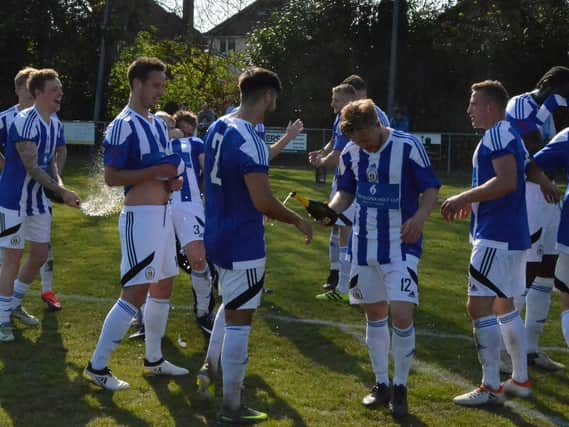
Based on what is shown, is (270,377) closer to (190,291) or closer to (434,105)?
(190,291)

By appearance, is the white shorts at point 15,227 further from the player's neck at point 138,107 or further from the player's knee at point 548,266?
the player's knee at point 548,266

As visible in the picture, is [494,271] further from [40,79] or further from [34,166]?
[40,79]

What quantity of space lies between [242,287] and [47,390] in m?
1.73

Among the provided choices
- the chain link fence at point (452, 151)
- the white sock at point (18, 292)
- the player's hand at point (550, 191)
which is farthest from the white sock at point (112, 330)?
the chain link fence at point (452, 151)

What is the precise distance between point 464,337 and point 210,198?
3.19 m

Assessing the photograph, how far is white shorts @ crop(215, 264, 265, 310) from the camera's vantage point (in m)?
5.03

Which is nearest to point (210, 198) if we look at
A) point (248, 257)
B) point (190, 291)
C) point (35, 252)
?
point (248, 257)

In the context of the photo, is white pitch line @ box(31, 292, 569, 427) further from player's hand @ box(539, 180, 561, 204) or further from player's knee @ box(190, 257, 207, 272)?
player's hand @ box(539, 180, 561, 204)

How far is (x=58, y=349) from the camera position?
263 inches

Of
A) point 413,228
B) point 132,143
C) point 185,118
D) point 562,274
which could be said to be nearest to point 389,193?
point 413,228

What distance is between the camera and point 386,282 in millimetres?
5332

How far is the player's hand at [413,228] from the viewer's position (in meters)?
5.15

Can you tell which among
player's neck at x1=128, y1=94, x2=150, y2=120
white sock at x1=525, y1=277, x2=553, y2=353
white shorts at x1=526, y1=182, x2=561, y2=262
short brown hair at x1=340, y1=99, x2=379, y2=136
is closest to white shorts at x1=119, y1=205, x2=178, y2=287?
player's neck at x1=128, y1=94, x2=150, y2=120

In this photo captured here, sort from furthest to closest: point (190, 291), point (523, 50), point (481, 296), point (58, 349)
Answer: point (523, 50) → point (190, 291) → point (58, 349) → point (481, 296)
